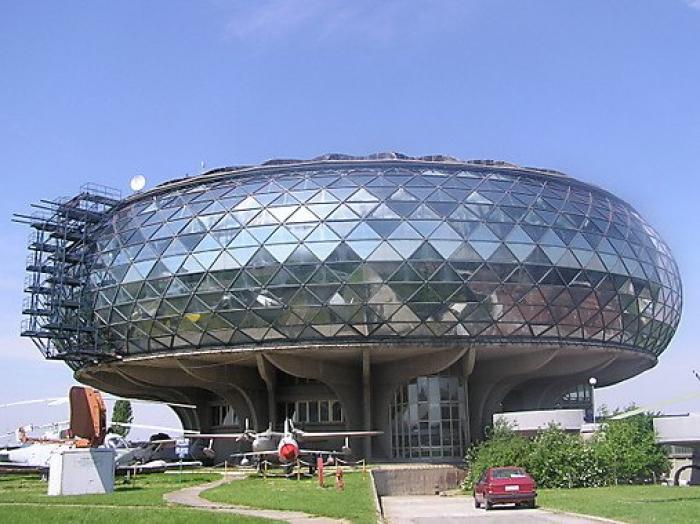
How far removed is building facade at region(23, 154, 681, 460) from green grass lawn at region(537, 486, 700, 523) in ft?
56.5

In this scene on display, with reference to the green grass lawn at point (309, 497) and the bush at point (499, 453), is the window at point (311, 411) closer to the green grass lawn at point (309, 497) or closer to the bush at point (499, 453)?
the bush at point (499, 453)

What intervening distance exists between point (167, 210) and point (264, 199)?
20.7ft

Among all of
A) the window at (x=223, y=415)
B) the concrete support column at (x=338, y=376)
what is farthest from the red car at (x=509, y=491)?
the window at (x=223, y=415)

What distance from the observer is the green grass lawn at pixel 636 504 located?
18172 millimetres

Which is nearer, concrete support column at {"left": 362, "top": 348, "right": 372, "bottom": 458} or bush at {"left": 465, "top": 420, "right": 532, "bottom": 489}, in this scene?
bush at {"left": 465, "top": 420, "right": 532, "bottom": 489}

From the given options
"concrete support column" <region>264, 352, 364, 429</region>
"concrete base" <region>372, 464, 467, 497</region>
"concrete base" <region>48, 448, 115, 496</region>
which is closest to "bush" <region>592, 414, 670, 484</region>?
"concrete base" <region>372, 464, 467, 497</region>

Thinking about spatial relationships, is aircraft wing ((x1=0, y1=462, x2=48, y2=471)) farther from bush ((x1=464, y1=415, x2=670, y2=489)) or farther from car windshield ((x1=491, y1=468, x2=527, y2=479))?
car windshield ((x1=491, y1=468, x2=527, y2=479))

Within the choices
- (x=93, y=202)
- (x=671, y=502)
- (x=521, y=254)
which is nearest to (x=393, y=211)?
(x=521, y=254)

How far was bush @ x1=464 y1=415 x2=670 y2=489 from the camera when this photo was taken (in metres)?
35.4

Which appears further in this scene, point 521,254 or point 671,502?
point 521,254

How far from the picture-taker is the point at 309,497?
25.0 m

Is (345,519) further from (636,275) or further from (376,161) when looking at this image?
(636,275)

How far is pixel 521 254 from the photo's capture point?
149 ft

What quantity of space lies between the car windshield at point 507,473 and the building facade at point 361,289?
755 inches
